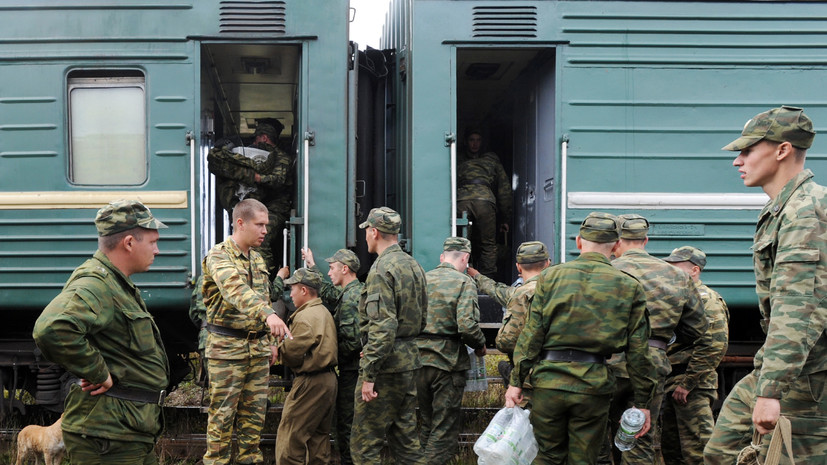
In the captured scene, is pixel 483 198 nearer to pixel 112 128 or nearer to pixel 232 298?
pixel 232 298

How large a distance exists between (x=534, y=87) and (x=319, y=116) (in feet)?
5.98

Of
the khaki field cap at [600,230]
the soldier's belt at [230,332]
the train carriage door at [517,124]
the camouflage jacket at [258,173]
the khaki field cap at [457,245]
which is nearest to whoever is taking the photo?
the khaki field cap at [600,230]

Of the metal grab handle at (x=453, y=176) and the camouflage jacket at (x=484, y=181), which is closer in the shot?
the metal grab handle at (x=453, y=176)

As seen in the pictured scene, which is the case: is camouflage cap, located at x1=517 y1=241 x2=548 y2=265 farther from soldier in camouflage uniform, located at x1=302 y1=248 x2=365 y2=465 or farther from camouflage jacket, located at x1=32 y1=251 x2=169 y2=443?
camouflage jacket, located at x1=32 y1=251 x2=169 y2=443

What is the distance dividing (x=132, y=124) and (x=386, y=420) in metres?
2.55

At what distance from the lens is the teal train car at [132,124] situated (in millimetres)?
4551

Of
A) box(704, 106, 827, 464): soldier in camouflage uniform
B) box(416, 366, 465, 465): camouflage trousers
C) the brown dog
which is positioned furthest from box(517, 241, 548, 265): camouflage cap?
the brown dog

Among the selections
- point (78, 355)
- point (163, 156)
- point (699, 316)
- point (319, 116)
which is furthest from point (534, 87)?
point (78, 355)

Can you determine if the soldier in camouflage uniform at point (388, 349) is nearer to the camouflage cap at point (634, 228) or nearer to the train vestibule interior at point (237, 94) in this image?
the camouflage cap at point (634, 228)

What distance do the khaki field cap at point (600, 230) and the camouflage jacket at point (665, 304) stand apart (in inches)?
18.1

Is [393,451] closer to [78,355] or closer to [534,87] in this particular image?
[78,355]

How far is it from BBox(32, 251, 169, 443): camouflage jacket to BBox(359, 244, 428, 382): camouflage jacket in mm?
1342

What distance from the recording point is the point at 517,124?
6.05m

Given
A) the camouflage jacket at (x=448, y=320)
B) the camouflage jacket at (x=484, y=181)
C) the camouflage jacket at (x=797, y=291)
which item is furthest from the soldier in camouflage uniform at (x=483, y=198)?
the camouflage jacket at (x=797, y=291)
